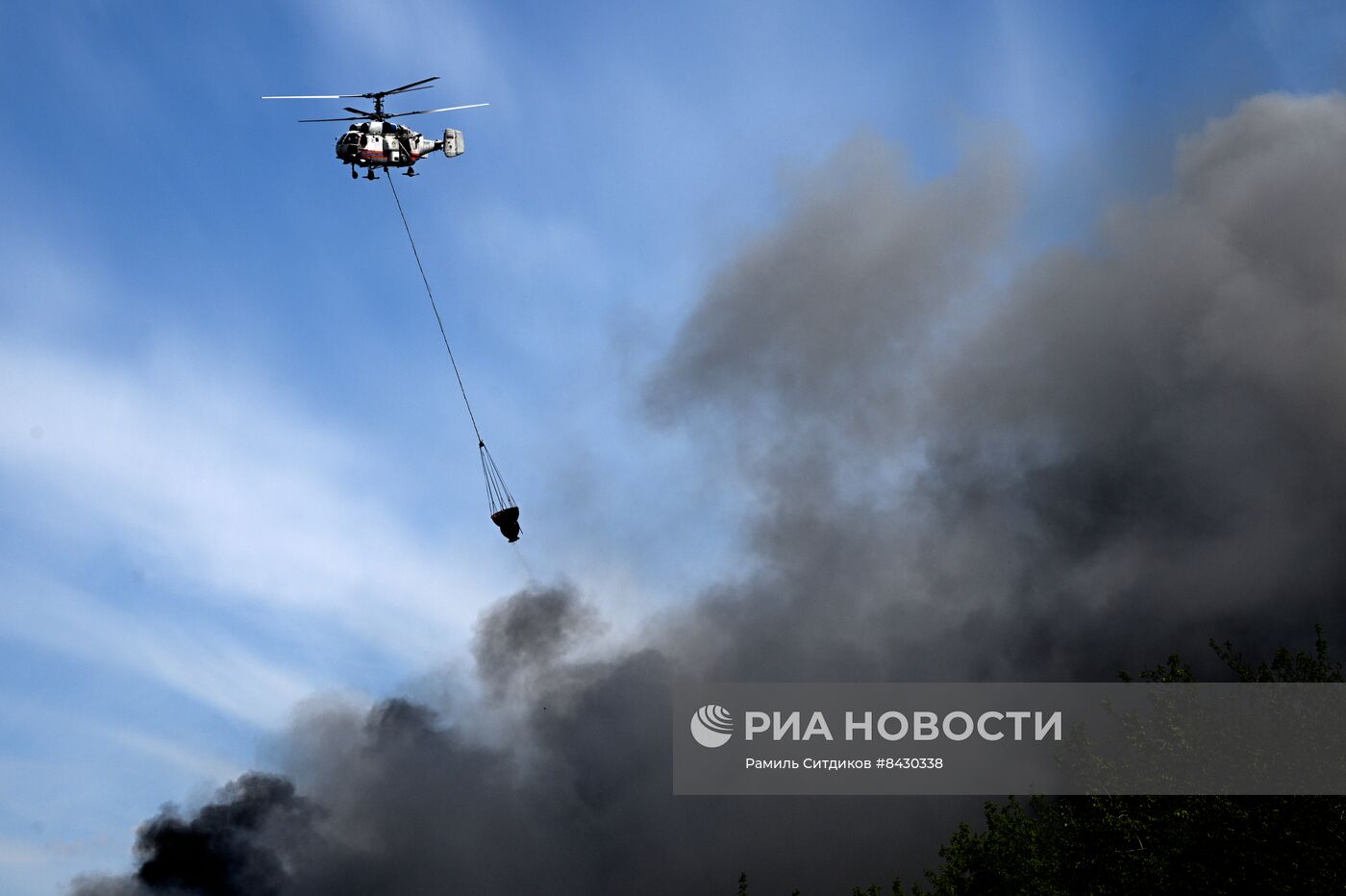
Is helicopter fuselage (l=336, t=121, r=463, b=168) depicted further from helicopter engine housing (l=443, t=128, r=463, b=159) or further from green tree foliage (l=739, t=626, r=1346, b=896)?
green tree foliage (l=739, t=626, r=1346, b=896)

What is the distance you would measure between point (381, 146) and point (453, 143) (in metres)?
6.47

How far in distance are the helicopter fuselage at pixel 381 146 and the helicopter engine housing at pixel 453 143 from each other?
2734 mm

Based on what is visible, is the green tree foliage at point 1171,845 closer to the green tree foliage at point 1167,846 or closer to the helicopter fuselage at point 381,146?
the green tree foliage at point 1167,846

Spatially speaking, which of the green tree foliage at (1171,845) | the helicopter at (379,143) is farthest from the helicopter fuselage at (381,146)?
the green tree foliage at (1171,845)

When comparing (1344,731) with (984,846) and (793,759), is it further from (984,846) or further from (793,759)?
(793,759)

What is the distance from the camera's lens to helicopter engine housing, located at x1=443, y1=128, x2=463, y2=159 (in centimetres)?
6819

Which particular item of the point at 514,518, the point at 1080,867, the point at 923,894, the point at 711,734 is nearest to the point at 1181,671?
the point at 1080,867

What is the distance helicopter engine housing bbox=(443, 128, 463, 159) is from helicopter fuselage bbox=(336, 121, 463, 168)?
2.73m

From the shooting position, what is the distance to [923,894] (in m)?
71.4

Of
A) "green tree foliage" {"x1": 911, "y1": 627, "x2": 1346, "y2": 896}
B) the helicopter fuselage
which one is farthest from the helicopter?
"green tree foliage" {"x1": 911, "y1": 627, "x2": 1346, "y2": 896}

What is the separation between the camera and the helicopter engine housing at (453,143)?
68.2 meters

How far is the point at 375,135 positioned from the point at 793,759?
42751 millimetres

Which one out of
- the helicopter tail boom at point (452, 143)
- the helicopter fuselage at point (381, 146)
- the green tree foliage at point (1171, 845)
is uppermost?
the helicopter tail boom at point (452, 143)

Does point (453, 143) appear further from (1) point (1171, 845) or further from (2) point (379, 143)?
(1) point (1171, 845)
